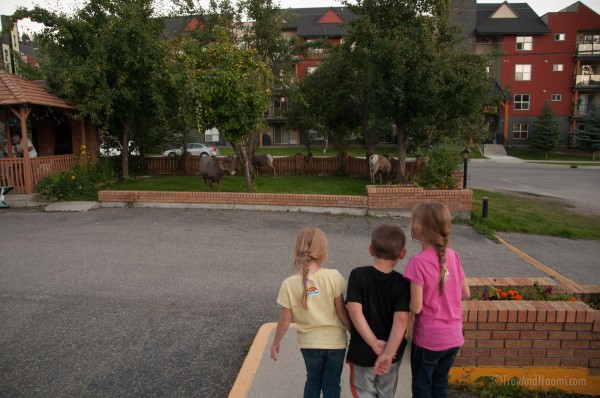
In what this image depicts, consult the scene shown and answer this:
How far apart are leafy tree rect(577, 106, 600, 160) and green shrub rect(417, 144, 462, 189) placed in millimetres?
32146

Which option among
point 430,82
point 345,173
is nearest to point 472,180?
point 345,173

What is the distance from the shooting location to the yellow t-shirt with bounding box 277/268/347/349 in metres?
2.99

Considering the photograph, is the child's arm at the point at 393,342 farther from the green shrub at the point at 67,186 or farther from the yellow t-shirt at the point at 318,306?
the green shrub at the point at 67,186

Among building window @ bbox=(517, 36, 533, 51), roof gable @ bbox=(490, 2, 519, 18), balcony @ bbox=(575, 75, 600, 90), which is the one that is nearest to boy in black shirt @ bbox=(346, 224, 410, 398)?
building window @ bbox=(517, 36, 533, 51)

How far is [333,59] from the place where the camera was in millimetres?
17828

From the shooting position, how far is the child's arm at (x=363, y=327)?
279 centimetres

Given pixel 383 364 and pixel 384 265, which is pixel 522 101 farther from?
pixel 383 364

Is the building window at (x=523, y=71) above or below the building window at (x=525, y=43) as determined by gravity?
below

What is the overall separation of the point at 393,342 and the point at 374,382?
0.40 metres

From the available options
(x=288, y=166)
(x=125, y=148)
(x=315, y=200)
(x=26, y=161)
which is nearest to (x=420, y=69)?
(x=315, y=200)

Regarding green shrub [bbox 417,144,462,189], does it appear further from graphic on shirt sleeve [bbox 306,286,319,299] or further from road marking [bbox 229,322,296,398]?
graphic on shirt sleeve [bbox 306,286,319,299]

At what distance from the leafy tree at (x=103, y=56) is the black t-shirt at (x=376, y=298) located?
1451 cm

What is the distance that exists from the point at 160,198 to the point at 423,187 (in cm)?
772

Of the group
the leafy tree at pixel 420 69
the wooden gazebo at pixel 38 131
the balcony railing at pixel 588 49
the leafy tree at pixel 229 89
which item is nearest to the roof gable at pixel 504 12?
the balcony railing at pixel 588 49
